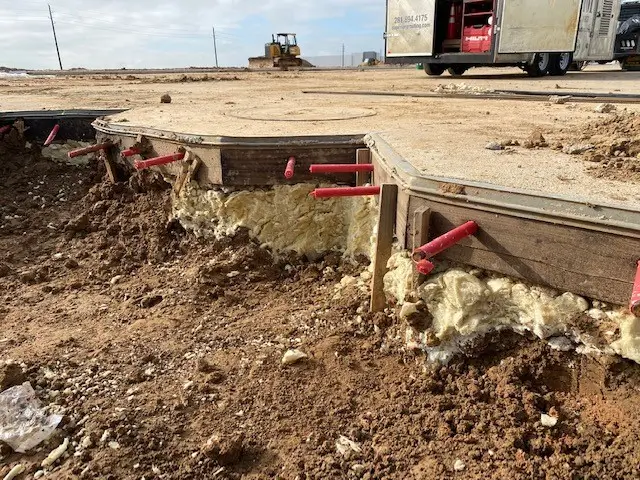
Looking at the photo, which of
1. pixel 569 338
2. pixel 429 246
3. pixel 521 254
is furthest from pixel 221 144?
pixel 569 338

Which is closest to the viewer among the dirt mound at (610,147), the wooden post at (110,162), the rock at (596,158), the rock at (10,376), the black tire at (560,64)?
the dirt mound at (610,147)

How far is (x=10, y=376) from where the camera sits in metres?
2.77

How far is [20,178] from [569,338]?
558 cm

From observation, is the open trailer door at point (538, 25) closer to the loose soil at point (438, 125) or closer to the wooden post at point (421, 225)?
the loose soil at point (438, 125)

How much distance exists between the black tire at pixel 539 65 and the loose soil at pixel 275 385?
8242 mm

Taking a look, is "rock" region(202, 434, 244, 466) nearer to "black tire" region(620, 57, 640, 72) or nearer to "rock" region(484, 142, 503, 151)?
"rock" region(484, 142, 503, 151)

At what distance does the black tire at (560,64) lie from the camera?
10406mm

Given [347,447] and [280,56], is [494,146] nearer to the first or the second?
[347,447]

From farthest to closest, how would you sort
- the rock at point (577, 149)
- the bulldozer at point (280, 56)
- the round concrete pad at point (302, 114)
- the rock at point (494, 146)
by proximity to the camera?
the bulldozer at point (280, 56), the round concrete pad at point (302, 114), the rock at point (494, 146), the rock at point (577, 149)

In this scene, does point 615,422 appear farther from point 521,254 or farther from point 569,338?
point 521,254

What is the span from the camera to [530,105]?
5.80 m

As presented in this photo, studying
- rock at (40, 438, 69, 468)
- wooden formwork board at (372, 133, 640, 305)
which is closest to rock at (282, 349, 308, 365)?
wooden formwork board at (372, 133, 640, 305)

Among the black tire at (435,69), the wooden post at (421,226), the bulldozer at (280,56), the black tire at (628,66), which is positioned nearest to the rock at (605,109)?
the wooden post at (421,226)

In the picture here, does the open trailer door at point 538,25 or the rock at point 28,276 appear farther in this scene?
the open trailer door at point 538,25
